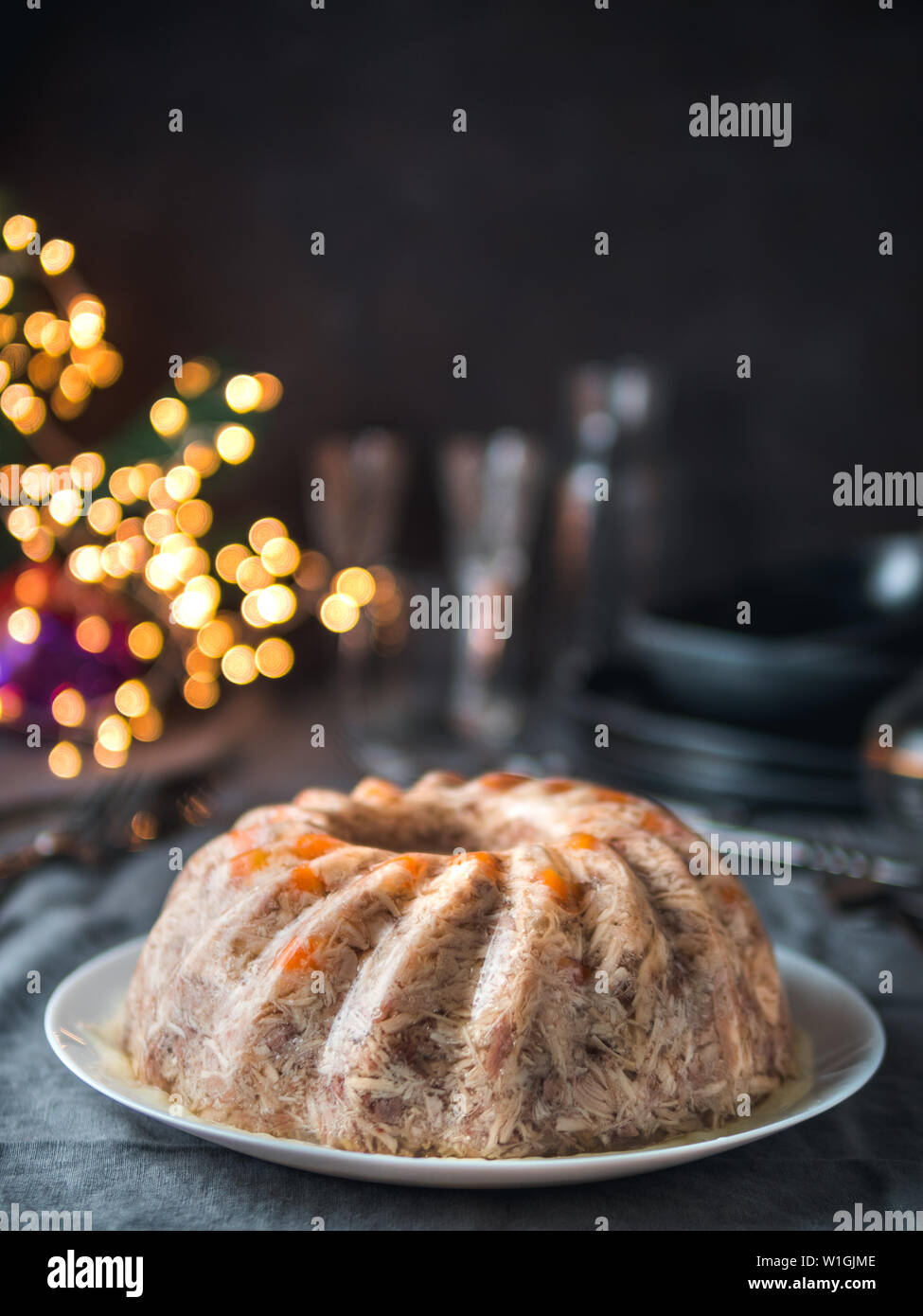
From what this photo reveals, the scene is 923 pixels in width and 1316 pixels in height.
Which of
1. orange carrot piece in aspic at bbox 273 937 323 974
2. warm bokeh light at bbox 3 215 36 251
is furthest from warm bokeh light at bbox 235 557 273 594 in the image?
orange carrot piece in aspic at bbox 273 937 323 974

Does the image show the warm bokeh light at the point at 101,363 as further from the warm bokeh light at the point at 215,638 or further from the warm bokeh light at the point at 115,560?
the warm bokeh light at the point at 215,638

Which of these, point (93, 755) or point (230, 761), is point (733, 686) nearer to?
point (230, 761)

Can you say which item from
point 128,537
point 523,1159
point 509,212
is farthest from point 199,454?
point 523,1159

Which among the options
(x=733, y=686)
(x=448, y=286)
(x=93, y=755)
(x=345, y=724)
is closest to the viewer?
(x=733, y=686)

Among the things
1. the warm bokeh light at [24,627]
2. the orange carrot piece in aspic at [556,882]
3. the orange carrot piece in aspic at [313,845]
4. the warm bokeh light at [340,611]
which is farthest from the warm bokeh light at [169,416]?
the orange carrot piece in aspic at [556,882]

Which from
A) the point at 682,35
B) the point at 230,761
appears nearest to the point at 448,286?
the point at 682,35
